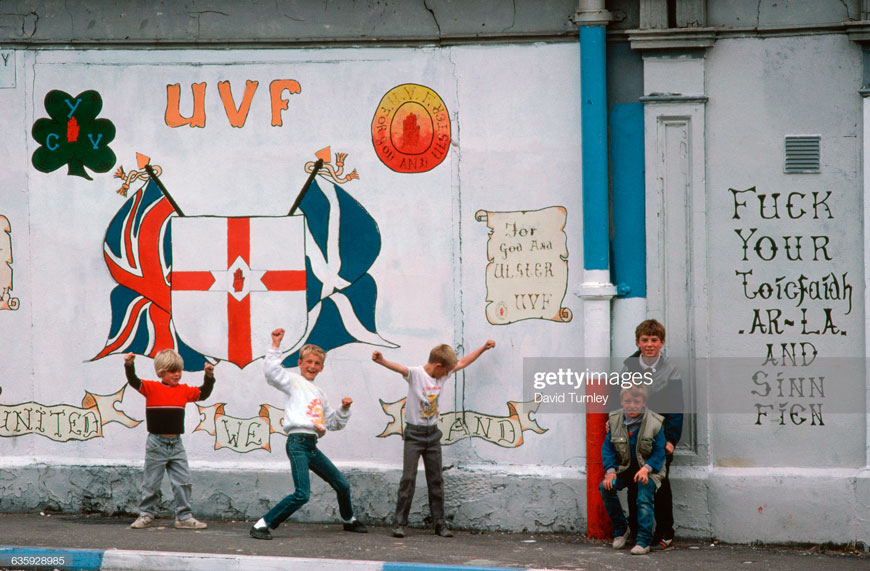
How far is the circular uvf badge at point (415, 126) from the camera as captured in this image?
8.53 meters

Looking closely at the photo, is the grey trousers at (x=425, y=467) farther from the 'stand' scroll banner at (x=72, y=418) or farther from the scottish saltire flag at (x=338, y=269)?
the 'stand' scroll banner at (x=72, y=418)

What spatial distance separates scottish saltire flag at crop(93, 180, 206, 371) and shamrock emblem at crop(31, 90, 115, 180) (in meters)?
0.49

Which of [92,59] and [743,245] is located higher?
[92,59]

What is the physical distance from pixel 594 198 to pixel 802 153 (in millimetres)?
1594

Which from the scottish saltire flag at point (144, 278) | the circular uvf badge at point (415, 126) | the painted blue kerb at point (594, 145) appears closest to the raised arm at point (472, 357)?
the painted blue kerb at point (594, 145)

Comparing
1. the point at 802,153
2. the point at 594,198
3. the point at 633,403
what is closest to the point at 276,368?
the point at 633,403

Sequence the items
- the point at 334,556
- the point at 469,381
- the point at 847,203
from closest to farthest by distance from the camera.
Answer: the point at 334,556 → the point at 847,203 → the point at 469,381

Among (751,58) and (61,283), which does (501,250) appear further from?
(61,283)

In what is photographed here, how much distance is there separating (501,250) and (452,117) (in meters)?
1.15

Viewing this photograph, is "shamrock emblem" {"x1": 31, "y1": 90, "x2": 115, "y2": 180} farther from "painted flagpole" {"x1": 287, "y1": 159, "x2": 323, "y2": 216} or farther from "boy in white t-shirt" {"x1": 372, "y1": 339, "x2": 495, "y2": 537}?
"boy in white t-shirt" {"x1": 372, "y1": 339, "x2": 495, "y2": 537}

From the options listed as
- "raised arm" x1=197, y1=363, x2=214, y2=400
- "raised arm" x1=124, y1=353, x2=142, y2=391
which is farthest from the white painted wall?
"raised arm" x1=124, y1=353, x2=142, y2=391

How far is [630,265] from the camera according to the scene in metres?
8.22

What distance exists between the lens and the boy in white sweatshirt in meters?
7.72

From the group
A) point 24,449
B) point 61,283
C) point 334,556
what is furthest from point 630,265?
point 24,449
